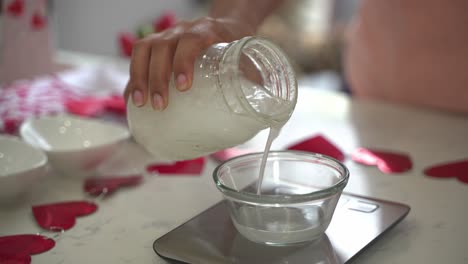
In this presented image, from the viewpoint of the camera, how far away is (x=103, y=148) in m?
0.86

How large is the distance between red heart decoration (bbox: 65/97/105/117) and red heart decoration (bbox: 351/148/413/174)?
17.6 inches

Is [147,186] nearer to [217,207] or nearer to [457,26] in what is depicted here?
[217,207]

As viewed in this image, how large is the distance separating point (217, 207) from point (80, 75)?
2.23 ft

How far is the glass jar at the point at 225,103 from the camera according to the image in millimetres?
625

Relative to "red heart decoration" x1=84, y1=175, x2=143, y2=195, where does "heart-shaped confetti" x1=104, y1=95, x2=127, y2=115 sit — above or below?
above

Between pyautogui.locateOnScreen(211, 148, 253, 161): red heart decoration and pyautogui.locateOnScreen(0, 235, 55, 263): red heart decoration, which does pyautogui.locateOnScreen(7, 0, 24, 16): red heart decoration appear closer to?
pyautogui.locateOnScreen(211, 148, 253, 161): red heart decoration

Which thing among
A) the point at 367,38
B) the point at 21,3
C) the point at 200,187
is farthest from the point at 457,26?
the point at 21,3

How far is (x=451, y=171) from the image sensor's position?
882 millimetres

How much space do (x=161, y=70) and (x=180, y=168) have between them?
0.25m

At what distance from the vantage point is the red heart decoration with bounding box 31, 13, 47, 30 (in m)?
1.32

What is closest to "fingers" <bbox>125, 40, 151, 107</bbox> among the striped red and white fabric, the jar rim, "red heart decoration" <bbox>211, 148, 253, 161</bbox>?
the jar rim

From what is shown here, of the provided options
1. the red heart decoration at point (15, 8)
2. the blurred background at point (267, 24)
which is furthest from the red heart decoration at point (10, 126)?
the blurred background at point (267, 24)

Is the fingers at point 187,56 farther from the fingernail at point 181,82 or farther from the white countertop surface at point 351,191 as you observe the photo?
the white countertop surface at point 351,191

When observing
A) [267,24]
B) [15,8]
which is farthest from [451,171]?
[267,24]
